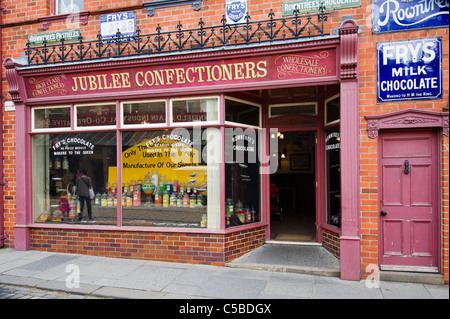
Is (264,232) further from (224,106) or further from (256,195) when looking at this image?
(224,106)

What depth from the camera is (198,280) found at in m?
5.39

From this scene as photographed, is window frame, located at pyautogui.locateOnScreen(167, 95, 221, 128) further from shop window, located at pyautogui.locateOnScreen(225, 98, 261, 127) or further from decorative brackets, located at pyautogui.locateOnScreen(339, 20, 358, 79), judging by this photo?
decorative brackets, located at pyautogui.locateOnScreen(339, 20, 358, 79)

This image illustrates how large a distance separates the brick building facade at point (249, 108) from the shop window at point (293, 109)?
0.09 m

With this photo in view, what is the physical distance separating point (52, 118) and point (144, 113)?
226 centimetres

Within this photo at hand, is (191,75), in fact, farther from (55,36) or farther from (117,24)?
(55,36)

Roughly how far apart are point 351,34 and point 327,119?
1738mm

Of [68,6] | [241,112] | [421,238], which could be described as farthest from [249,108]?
[68,6]

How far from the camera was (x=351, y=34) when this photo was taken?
5.27 metres

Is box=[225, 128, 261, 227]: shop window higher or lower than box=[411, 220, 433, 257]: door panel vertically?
higher

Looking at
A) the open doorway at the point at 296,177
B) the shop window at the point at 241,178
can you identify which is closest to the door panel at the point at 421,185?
the shop window at the point at 241,178

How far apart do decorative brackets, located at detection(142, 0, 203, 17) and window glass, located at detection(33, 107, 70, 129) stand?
274 centimetres

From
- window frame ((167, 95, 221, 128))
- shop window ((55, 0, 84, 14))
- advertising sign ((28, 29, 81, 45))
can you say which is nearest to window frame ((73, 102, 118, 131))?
window frame ((167, 95, 221, 128))

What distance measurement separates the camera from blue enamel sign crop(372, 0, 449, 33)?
5.30 m

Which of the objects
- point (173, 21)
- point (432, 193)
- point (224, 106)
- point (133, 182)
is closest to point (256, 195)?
point (224, 106)
